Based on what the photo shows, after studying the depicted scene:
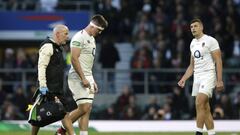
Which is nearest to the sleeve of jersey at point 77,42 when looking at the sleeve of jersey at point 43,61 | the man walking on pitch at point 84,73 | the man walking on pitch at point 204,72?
the man walking on pitch at point 84,73

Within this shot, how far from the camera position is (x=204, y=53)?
16609 mm

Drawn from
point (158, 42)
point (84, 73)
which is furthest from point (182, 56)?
point (84, 73)

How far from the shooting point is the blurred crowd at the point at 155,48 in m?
25.6

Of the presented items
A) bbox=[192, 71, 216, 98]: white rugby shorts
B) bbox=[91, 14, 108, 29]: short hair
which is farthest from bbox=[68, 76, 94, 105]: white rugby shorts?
bbox=[192, 71, 216, 98]: white rugby shorts

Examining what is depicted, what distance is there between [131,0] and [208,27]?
3069 mm

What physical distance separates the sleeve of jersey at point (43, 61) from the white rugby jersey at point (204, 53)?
326 centimetres

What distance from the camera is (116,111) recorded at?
2580 cm

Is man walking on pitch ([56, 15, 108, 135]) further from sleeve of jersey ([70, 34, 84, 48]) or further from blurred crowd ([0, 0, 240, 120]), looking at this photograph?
blurred crowd ([0, 0, 240, 120])

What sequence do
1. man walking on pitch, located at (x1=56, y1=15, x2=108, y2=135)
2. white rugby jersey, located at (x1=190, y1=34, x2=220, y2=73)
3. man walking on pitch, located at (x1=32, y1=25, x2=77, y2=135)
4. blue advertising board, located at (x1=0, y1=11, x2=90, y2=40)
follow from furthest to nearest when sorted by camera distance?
blue advertising board, located at (x1=0, y1=11, x2=90, y2=40), white rugby jersey, located at (x1=190, y1=34, x2=220, y2=73), man walking on pitch, located at (x1=56, y1=15, x2=108, y2=135), man walking on pitch, located at (x1=32, y1=25, x2=77, y2=135)

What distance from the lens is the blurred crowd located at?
2558 cm

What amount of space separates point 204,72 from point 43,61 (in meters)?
3.47

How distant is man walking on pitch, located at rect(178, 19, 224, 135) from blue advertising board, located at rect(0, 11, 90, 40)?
1353 cm

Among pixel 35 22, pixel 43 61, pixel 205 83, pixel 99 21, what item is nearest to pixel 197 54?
pixel 205 83

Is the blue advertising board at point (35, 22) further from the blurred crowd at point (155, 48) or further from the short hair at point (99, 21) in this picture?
the short hair at point (99, 21)
